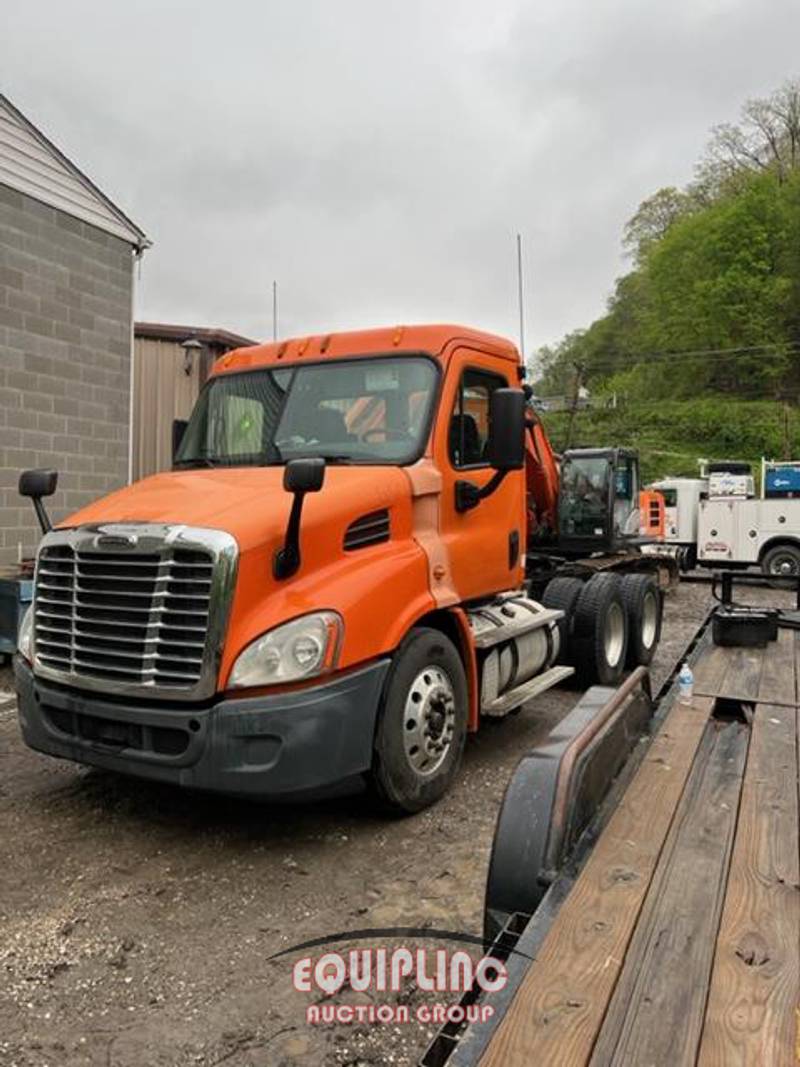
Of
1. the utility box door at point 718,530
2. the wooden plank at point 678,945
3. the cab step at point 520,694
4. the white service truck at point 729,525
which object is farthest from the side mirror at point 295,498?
the utility box door at point 718,530

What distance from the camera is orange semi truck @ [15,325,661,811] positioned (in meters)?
3.33

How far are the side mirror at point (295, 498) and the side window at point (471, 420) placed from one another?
1368 mm

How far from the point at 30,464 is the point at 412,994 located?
24.9 ft

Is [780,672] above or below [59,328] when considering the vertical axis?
below

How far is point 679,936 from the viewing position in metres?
1.80

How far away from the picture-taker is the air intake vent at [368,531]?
379 centimetres

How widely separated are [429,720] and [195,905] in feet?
4.65

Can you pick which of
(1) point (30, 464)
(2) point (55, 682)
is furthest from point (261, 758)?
(1) point (30, 464)

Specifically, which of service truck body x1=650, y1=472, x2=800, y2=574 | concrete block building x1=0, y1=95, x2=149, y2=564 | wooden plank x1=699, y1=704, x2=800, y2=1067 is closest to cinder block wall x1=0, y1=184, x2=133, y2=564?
concrete block building x1=0, y1=95, x2=149, y2=564

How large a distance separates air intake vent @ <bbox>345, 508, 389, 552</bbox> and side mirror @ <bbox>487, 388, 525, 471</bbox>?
0.87 m

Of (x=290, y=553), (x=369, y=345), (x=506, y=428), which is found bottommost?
(x=290, y=553)

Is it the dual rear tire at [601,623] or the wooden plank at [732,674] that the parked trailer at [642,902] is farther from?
the dual rear tire at [601,623]

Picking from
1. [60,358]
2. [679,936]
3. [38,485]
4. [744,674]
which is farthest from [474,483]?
[60,358]

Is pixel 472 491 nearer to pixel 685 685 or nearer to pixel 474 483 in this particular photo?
pixel 474 483
